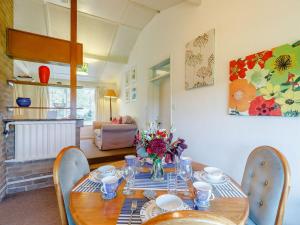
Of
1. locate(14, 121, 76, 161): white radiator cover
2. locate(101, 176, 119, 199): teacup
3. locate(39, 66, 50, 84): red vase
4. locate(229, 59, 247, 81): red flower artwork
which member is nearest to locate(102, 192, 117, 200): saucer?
locate(101, 176, 119, 199): teacup

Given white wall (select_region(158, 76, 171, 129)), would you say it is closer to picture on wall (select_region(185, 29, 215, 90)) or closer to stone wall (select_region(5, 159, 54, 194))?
picture on wall (select_region(185, 29, 215, 90))

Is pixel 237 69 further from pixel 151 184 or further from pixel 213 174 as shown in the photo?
pixel 151 184

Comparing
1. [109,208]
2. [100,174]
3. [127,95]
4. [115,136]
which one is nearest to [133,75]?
[127,95]

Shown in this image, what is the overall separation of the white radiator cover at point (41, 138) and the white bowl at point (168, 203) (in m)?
2.24

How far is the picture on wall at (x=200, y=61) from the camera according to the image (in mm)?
2117

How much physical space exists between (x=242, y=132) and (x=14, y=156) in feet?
9.92

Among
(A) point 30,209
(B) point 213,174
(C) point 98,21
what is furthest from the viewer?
(C) point 98,21

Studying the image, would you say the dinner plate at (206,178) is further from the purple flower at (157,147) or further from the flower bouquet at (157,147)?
the purple flower at (157,147)

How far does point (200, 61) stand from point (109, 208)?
215 cm

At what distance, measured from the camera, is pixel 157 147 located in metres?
1.04

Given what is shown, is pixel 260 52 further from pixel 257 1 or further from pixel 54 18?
pixel 54 18

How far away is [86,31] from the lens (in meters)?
4.12

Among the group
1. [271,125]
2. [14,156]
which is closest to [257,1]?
[271,125]

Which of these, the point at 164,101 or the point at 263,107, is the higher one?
the point at 164,101
